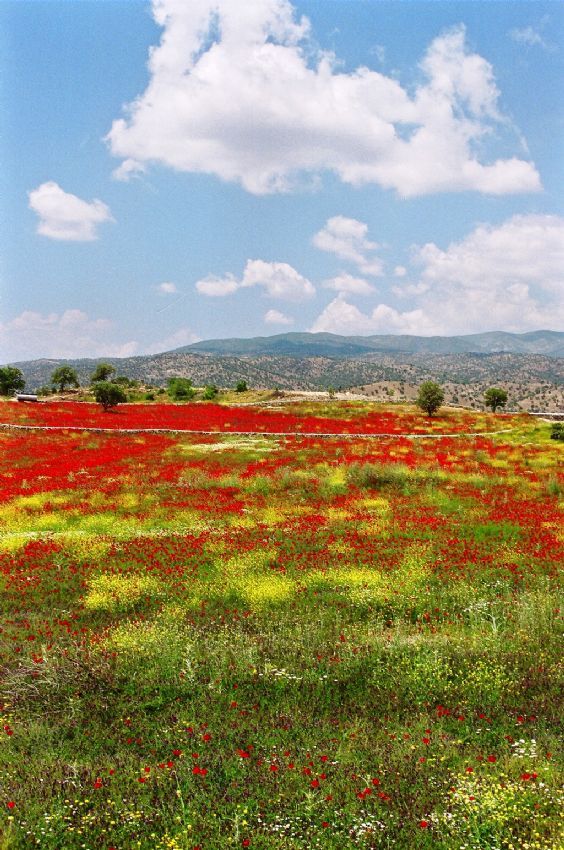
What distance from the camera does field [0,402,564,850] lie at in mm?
6922

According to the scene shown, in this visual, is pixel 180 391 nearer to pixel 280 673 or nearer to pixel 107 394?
pixel 107 394

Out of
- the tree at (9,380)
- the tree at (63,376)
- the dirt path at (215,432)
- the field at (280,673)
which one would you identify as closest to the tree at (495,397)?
the dirt path at (215,432)

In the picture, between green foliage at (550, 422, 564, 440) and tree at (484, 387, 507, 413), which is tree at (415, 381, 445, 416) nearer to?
green foliage at (550, 422, 564, 440)

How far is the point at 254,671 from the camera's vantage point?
10117 millimetres

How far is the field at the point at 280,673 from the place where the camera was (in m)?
6.92

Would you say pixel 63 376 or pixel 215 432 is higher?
pixel 63 376

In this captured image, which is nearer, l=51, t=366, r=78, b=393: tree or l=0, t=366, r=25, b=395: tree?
l=0, t=366, r=25, b=395: tree

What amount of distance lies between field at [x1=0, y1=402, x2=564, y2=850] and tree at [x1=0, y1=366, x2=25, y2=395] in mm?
96361

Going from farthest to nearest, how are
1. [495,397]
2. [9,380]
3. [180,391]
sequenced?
[9,380]
[180,391]
[495,397]

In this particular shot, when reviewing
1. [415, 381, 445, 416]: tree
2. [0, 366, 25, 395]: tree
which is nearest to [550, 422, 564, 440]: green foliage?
[415, 381, 445, 416]: tree

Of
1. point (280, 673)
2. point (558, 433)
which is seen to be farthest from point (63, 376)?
point (280, 673)

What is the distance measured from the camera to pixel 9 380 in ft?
354

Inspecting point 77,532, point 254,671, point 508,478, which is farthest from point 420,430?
point 254,671

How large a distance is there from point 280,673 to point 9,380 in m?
115
